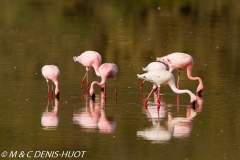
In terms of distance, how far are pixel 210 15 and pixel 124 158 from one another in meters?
25.5

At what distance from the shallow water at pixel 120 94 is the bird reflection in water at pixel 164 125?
16mm

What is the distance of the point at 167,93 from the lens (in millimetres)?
17375

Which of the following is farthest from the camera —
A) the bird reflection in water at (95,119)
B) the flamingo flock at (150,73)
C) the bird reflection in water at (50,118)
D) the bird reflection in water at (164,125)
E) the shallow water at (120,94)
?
the flamingo flock at (150,73)

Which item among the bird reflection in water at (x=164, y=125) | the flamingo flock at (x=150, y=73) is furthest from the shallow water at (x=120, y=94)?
the flamingo flock at (x=150, y=73)

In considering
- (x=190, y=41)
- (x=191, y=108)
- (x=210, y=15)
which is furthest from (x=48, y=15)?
(x=191, y=108)

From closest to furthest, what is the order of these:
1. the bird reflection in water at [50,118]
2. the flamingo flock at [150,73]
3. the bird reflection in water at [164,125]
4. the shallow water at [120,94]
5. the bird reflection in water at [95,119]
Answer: the shallow water at [120,94], the bird reflection in water at [164,125], the bird reflection in water at [95,119], the bird reflection in water at [50,118], the flamingo flock at [150,73]

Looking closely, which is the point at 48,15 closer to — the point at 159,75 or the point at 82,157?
the point at 159,75

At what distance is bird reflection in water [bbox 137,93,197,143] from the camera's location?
13.2 m

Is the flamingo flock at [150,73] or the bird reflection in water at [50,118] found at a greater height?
the flamingo flock at [150,73]

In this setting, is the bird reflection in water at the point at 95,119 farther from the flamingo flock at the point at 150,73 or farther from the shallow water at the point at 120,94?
the flamingo flock at the point at 150,73

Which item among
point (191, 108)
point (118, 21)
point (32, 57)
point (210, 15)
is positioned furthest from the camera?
point (210, 15)

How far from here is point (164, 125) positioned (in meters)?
14.0

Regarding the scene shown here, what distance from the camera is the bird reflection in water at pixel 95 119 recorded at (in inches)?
542

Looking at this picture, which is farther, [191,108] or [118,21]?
[118,21]
